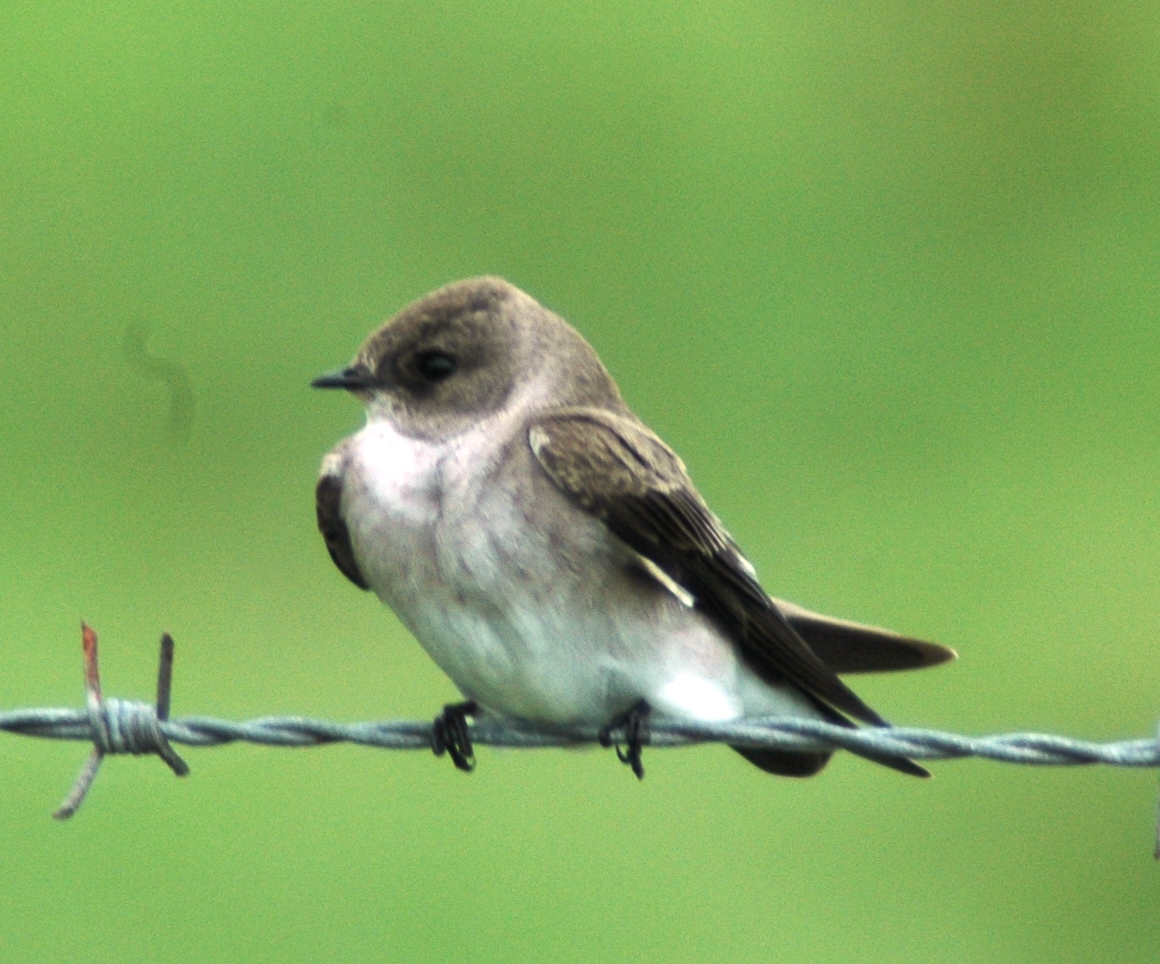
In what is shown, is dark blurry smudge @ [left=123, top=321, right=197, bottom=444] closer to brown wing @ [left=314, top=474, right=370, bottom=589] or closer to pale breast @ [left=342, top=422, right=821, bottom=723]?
brown wing @ [left=314, top=474, right=370, bottom=589]

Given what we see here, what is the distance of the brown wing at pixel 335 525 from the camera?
4.74 m

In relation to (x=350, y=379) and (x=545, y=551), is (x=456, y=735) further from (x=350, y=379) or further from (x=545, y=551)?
(x=350, y=379)

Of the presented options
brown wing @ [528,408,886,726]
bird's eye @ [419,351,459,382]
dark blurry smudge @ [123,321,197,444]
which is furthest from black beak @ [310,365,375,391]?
dark blurry smudge @ [123,321,197,444]

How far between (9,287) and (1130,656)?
17.5 feet

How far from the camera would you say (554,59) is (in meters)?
12.6

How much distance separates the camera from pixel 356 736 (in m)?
3.86

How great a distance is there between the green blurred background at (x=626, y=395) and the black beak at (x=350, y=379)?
2.66 meters

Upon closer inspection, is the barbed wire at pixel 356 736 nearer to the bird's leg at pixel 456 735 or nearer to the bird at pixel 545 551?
the bird at pixel 545 551

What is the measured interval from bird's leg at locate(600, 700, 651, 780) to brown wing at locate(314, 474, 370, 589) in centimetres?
62

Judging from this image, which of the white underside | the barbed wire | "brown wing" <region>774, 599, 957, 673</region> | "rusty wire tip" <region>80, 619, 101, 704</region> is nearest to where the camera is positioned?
"rusty wire tip" <region>80, 619, 101, 704</region>

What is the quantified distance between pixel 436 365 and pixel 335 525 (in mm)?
400

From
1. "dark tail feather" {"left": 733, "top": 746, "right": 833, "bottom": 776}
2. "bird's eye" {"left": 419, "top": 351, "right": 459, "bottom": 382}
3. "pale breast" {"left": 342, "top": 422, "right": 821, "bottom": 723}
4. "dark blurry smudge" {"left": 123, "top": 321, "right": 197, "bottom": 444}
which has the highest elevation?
"dark blurry smudge" {"left": 123, "top": 321, "right": 197, "bottom": 444}

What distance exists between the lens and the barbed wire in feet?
11.9

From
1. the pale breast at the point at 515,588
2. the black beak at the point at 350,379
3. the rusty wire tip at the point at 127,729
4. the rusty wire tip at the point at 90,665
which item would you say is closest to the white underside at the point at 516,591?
the pale breast at the point at 515,588
